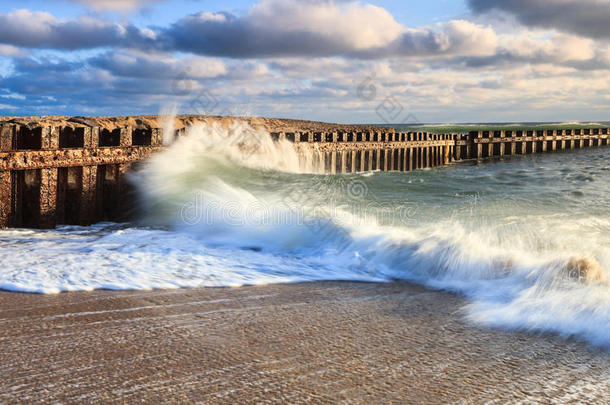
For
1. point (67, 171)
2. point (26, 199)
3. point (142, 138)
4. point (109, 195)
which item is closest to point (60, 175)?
point (67, 171)

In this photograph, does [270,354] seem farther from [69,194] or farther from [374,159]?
[374,159]

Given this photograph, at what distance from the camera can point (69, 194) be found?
7102 mm

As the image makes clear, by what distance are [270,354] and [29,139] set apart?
520 cm

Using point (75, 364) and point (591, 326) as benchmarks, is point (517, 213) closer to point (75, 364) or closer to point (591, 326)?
point (591, 326)

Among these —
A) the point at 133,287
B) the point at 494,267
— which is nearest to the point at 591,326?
the point at 494,267

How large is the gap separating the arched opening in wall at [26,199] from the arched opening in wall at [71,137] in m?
0.58

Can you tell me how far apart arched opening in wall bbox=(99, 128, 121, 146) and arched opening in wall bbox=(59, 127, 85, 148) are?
0.64 meters

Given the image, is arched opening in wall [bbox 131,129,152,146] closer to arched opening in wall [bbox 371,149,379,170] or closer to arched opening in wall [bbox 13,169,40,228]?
arched opening in wall [bbox 13,169,40,228]

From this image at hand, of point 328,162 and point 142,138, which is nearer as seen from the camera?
point 142,138

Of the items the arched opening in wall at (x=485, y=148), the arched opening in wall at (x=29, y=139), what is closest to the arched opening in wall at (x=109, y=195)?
the arched opening in wall at (x=29, y=139)

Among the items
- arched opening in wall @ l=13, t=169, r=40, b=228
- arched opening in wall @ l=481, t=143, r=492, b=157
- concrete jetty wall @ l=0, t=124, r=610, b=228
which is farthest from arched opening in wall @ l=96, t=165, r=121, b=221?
arched opening in wall @ l=481, t=143, r=492, b=157

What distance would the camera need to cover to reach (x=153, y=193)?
7891mm

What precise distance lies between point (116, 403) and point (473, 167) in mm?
18464

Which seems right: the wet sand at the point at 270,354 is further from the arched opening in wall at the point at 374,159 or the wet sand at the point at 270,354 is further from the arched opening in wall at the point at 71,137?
the arched opening in wall at the point at 374,159
